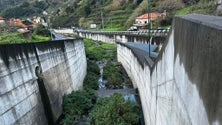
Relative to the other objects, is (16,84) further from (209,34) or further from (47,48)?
(209,34)

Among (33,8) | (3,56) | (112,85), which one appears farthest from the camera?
(33,8)

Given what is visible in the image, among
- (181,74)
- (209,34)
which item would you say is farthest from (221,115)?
(181,74)

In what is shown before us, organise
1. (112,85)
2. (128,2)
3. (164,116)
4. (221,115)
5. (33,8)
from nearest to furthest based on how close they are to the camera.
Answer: (221,115), (164,116), (112,85), (128,2), (33,8)

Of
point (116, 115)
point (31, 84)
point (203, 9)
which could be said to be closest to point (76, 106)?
point (116, 115)

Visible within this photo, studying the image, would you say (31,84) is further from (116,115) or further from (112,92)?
(112,92)

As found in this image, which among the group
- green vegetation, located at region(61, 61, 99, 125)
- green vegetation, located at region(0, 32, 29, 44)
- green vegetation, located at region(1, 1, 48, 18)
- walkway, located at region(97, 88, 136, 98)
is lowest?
walkway, located at region(97, 88, 136, 98)

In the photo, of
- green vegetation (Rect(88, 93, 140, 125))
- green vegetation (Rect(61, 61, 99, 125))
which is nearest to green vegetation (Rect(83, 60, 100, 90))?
green vegetation (Rect(61, 61, 99, 125))

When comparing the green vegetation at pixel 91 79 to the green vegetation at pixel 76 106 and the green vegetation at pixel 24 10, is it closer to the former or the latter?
the green vegetation at pixel 76 106

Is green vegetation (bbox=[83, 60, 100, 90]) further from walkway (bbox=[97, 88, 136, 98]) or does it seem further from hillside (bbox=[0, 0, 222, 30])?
hillside (bbox=[0, 0, 222, 30])
